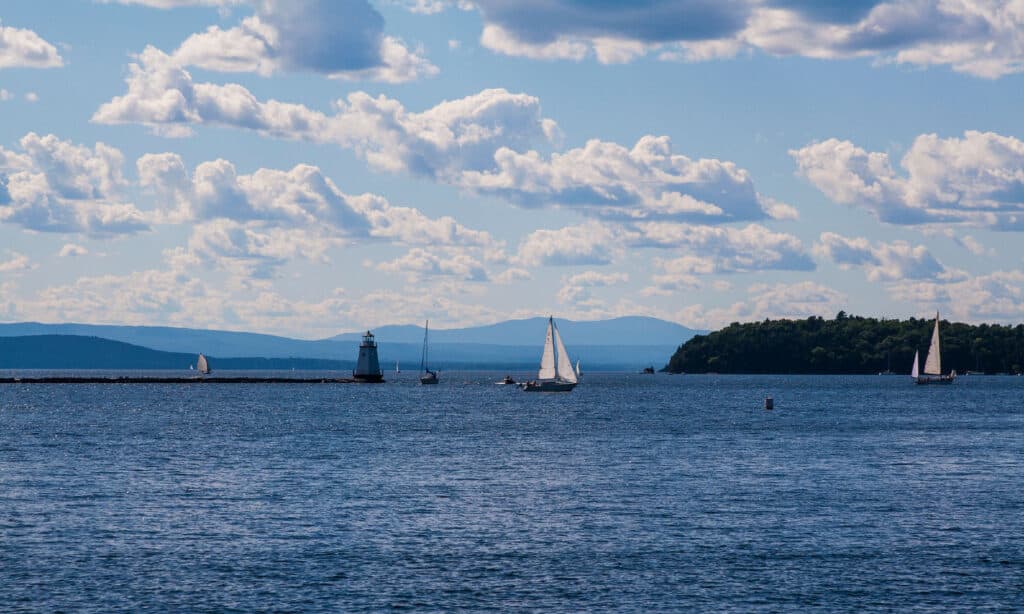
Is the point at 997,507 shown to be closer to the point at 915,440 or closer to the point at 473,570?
the point at 473,570

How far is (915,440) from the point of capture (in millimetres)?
114500

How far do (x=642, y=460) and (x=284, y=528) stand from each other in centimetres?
3992

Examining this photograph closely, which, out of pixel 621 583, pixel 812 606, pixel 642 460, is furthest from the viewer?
pixel 642 460

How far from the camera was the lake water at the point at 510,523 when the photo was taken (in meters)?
42.8

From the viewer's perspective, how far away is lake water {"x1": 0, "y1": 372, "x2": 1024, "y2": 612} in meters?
42.8

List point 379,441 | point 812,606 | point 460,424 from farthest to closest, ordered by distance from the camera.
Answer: point 460,424, point 379,441, point 812,606

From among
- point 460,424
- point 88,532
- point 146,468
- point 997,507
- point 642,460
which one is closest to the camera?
point 88,532

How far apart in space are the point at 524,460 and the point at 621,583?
47.1 metres

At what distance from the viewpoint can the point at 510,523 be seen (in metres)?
57.4

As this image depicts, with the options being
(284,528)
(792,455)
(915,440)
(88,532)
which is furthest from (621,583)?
(915,440)

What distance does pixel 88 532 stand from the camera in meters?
54.0

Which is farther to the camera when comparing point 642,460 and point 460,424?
point 460,424

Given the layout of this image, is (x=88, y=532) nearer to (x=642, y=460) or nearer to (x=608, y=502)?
(x=608, y=502)

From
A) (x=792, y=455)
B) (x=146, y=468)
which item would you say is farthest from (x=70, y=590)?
(x=792, y=455)
